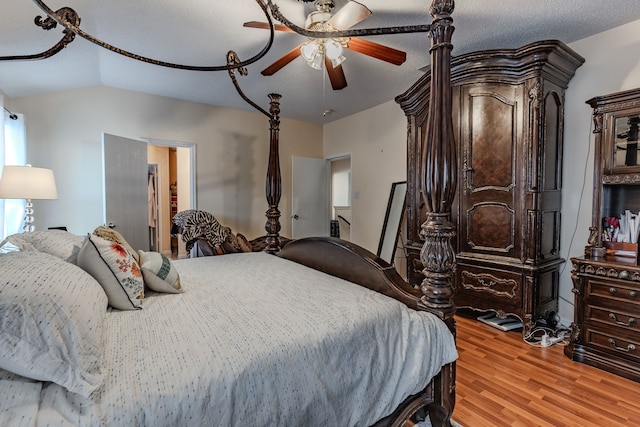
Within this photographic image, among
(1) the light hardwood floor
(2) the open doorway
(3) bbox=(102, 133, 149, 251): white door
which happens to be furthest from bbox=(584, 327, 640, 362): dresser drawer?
(3) bbox=(102, 133, 149, 251): white door

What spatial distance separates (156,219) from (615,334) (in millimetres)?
6638

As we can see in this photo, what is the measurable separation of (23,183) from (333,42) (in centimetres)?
286

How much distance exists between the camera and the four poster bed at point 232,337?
2.52ft

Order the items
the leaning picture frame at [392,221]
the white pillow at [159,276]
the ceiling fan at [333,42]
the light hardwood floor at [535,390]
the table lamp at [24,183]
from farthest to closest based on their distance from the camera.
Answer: the leaning picture frame at [392,221]
the table lamp at [24,183]
the ceiling fan at [333,42]
the light hardwood floor at [535,390]
the white pillow at [159,276]

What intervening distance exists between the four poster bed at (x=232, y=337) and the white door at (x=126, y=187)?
2.26 meters

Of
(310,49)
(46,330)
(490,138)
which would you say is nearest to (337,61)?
(310,49)

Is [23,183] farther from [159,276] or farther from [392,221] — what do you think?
[392,221]

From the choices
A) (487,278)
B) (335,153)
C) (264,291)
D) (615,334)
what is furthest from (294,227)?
(615,334)

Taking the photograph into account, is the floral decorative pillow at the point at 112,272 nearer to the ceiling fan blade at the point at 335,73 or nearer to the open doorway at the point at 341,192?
the ceiling fan blade at the point at 335,73

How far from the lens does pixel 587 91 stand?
2.63 metres

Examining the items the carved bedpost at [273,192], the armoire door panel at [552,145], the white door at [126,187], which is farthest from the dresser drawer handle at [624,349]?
the white door at [126,187]

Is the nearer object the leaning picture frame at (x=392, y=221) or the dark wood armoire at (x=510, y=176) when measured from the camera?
the dark wood armoire at (x=510, y=176)

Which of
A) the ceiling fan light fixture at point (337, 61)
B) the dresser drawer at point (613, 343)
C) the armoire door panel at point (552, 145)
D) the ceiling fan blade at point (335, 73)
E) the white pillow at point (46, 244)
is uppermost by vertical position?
the ceiling fan light fixture at point (337, 61)

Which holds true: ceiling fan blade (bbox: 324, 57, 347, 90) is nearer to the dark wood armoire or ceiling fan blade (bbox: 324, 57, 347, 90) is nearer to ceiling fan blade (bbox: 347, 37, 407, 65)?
ceiling fan blade (bbox: 347, 37, 407, 65)
